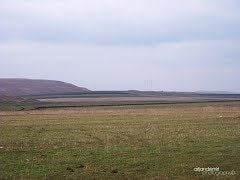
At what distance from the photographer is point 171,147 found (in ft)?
86.2

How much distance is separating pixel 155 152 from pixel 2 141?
1325 centimetres

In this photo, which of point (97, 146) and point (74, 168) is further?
point (97, 146)

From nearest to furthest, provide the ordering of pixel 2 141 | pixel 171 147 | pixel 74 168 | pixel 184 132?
1. pixel 74 168
2. pixel 171 147
3. pixel 2 141
4. pixel 184 132

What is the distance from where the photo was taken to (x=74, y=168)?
2000 cm

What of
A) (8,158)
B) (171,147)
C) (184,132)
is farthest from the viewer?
(184,132)

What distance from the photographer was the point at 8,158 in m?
23.3

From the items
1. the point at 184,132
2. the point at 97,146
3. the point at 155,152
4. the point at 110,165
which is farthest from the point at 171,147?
the point at 184,132

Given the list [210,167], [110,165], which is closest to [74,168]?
[110,165]

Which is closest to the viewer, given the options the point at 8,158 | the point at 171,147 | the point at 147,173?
the point at 147,173

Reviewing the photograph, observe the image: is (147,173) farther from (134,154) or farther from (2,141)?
(2,141)

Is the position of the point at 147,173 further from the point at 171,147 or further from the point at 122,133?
the point at 122,133

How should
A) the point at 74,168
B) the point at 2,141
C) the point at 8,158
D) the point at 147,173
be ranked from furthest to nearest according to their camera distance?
the point at 2,141, the point at 8,158, the point at 74,168, the point at 147,173

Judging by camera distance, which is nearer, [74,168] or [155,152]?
[74,168]

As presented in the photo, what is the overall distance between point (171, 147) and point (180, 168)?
6.94m
